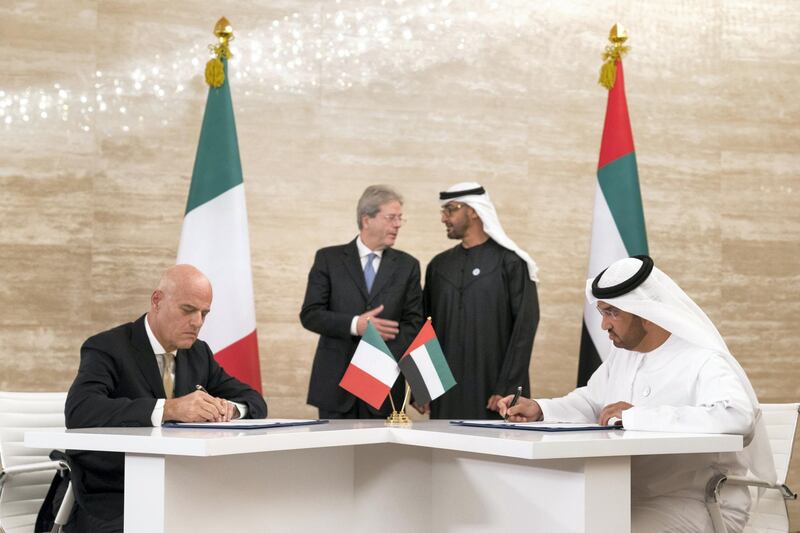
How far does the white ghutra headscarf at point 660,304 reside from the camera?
11.1 ft

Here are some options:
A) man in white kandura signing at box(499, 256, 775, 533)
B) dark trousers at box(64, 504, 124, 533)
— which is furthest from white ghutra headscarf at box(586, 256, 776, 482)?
dark trousers at box(64, 504, 124, 533)

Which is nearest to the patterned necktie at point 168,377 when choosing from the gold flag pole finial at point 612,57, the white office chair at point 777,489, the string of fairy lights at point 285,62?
the white office chair at point 777,489

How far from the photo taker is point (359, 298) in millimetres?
5336

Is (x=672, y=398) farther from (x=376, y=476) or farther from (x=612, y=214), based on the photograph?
(x=612, y=214)

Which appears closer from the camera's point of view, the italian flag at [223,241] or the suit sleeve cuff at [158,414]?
the suit sleeve cuff at [158,414]

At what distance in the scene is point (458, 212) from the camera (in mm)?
5613

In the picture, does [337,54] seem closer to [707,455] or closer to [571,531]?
[707,455]

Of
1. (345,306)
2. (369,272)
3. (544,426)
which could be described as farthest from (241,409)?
(369,272)

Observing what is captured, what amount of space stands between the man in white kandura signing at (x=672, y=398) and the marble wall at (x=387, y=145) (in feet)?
10.8

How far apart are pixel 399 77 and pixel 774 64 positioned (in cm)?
292

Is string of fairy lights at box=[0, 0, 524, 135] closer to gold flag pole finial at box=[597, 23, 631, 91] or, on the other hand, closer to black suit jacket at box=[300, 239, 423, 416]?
gold flag pole finial at box=[597, 23, 631, 91]

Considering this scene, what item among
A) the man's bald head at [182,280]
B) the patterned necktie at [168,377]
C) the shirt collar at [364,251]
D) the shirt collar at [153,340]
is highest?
the shirt collar at [364,251]

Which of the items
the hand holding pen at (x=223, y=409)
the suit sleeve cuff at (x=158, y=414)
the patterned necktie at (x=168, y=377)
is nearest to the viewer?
the suit sleeve cuff at (x=158, y=414)

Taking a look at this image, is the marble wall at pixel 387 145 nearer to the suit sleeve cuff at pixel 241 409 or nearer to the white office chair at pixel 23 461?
the white office chair at pixel 23 461
